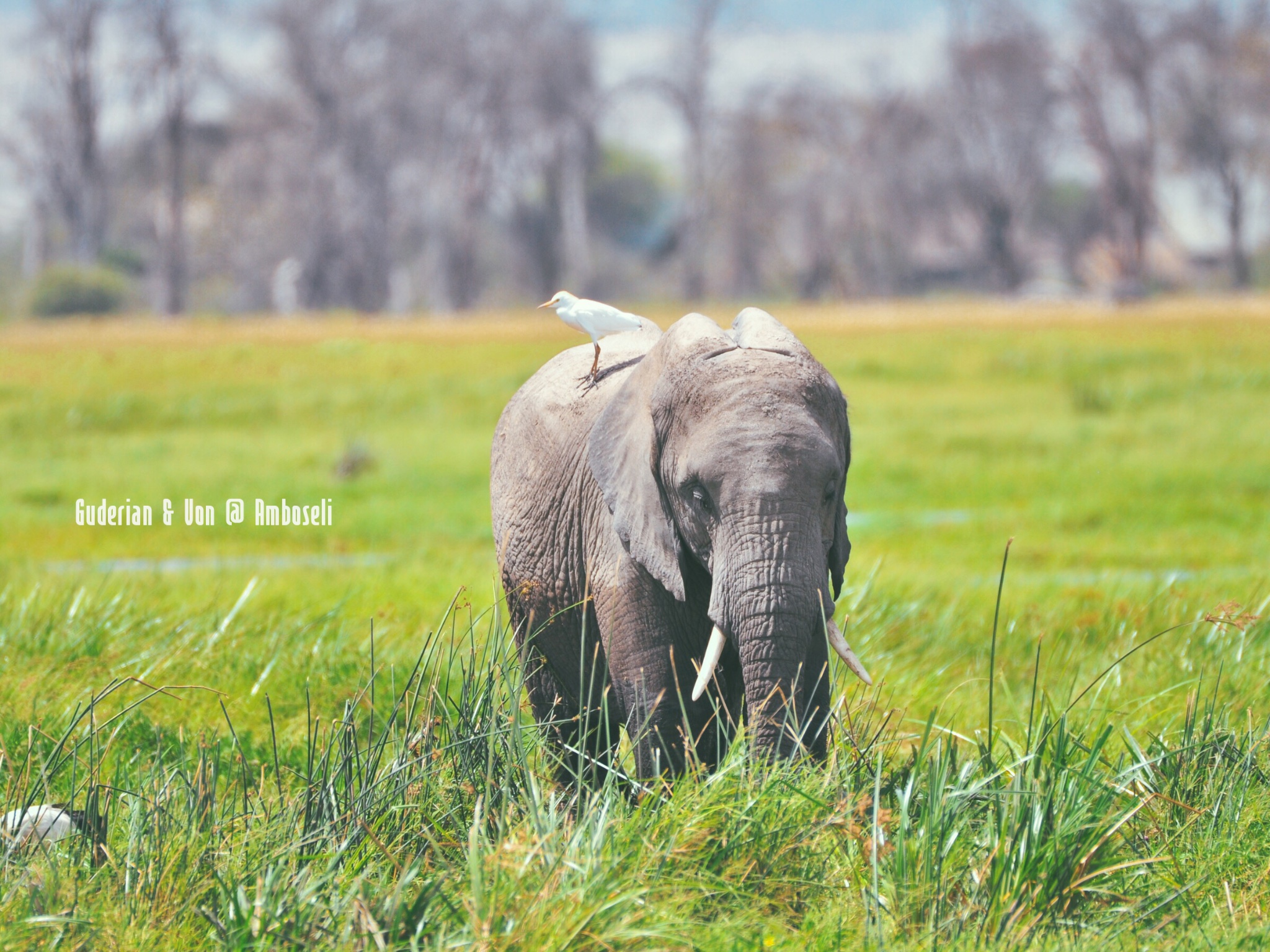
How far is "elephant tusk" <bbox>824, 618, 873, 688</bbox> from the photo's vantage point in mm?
3324

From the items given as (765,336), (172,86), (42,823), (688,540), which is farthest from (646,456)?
(172,86)

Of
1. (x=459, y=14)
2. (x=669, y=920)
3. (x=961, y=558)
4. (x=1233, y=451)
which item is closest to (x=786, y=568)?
(x=669, y=920)

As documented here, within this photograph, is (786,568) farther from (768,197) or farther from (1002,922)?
(768,197)

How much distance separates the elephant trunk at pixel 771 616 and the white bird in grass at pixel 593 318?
1.11 meters

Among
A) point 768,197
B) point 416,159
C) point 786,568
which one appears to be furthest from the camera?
point 768,197

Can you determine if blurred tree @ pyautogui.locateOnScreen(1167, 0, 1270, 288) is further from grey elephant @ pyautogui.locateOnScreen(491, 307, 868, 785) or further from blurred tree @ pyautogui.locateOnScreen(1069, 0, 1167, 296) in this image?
grey elephant @ pyautogui.locateOnScreen(491, 307, 868, 785)

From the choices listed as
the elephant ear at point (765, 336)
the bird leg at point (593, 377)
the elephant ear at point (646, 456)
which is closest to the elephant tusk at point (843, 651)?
the elephant ear at point (646, 456)

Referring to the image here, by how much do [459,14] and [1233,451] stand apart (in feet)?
106

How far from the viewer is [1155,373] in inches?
747

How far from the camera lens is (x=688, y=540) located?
3.60 m

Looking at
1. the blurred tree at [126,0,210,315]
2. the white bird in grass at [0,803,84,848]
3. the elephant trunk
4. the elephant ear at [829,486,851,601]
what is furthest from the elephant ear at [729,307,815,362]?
the blurred tree at [126,0,210,315]

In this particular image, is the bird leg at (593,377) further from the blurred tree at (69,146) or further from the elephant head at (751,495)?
the blurred tree at (69,146)

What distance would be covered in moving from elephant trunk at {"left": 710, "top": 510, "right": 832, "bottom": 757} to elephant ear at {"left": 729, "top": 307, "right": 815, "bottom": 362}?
1.56 feet

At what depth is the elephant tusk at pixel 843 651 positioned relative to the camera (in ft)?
10.9
